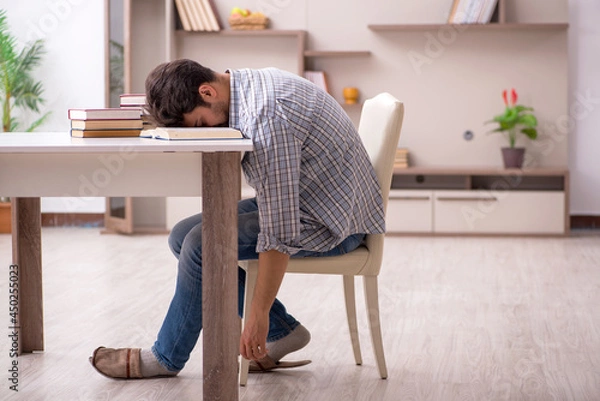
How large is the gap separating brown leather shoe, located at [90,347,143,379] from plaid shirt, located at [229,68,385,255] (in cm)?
59

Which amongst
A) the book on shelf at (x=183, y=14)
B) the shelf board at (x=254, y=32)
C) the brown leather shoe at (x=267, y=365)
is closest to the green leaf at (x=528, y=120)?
the shelf board at (x=254, y=32)

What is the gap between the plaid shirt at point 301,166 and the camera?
1.82m

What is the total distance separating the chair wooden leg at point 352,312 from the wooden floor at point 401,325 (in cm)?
4

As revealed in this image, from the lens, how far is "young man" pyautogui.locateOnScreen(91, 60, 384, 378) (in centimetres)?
183

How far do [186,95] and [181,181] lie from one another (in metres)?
0.25

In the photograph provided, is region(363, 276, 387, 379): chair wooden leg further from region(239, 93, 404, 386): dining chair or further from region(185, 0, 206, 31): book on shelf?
region(185, 0, 206, 31): book on shelf

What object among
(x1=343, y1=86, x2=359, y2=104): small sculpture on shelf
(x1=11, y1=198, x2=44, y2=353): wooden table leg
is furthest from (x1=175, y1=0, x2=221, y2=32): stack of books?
(x1=11, y1=198, x2=44, y2=353): wooden table leg

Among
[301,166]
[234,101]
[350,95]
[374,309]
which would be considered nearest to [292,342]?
[374,309]

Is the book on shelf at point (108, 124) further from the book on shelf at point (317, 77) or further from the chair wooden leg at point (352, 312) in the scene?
the book on shelf at point (317, 77)

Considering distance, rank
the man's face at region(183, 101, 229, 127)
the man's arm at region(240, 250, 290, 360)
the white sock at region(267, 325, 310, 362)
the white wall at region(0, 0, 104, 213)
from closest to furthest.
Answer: the man's arm at region(240, 250, 290, 360) < the man's face at region(183, 101, 229, 127) < the white sock at region(267, 325, 310, 362) < the white wall at region(0, 0, 104, 213)

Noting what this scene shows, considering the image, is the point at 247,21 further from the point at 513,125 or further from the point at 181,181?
the point at 181,181

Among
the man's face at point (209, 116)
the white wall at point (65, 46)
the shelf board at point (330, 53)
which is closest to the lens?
the man's face at point (209, 116)

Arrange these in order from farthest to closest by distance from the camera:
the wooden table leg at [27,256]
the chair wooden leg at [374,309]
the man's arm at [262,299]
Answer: the wooden table leg at [27,256] < the chair wooden leg at [374,309] < the man's arm at [262,299]

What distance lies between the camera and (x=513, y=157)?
17.2 ft
